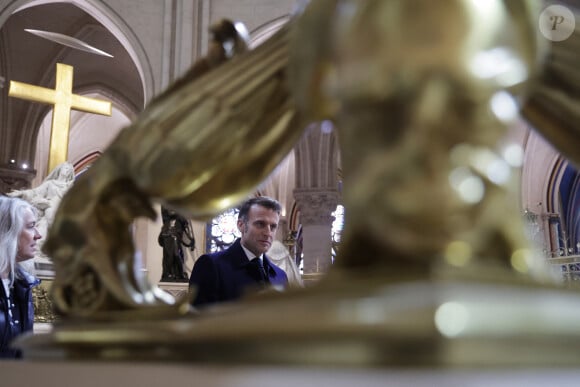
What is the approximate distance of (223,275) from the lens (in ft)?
7.06

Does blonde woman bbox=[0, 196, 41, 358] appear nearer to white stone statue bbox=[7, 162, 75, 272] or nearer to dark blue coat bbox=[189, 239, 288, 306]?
dark blue coat bbox=[189, 239, 288, 306]

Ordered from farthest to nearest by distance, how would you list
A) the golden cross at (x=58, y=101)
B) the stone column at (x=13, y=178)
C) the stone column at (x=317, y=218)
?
the stone column at (x=13, y=178) < the stone column at (x=317, y=218) < the golden cross at (x=58, y=101)

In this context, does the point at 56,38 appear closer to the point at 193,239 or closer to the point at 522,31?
the point at 193,239

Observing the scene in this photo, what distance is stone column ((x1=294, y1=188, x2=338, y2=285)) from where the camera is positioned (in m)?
9.38

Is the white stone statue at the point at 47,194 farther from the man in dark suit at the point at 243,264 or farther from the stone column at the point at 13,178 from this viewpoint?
the stone column at the point at 13,178

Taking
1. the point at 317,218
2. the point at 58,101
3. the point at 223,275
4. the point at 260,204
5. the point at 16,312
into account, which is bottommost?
the point at 16,312

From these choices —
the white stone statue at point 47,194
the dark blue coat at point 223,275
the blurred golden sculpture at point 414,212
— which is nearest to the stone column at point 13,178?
the white stone statue at point 47,194

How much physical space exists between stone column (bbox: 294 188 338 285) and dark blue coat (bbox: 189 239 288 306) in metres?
6.98

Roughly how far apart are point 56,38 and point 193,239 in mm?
4578

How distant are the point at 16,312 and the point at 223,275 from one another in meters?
0.71

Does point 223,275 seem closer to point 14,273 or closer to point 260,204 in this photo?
point 260,204

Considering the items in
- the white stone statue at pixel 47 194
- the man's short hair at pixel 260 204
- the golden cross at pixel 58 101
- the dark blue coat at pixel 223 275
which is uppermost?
the golden cross at pixel 58 101

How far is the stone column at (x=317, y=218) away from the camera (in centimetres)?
938

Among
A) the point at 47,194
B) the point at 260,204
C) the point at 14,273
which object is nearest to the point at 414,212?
the point at 14,273
